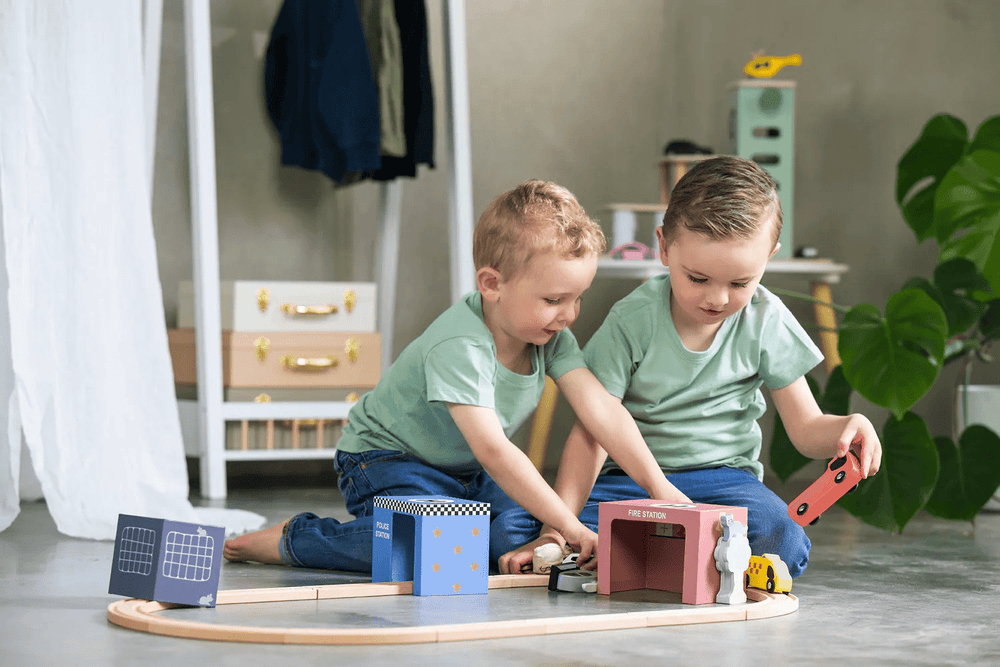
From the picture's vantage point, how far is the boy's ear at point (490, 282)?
1.39m

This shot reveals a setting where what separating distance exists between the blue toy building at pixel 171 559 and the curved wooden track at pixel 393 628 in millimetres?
23

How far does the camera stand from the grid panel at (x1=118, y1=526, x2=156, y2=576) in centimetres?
111

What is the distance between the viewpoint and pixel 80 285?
5.89ft

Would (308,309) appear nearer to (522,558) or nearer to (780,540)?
(522,558)

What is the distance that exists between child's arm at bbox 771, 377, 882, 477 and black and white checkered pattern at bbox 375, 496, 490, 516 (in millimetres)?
430

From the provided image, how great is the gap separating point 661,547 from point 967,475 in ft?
3.18

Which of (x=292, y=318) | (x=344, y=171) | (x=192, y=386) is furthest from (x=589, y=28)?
(x=192, y=386)

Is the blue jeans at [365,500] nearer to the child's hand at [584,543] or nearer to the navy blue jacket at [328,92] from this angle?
the child's hand at [584,543]

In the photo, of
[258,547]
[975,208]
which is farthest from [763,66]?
[258,547]

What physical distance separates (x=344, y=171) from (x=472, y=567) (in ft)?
5.37

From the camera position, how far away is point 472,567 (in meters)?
1.24

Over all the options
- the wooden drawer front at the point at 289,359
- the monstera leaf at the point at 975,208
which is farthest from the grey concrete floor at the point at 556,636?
the wooden drawer front at the point at 289,359

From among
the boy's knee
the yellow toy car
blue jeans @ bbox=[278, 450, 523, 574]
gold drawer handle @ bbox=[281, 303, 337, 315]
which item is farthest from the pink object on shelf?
the yellow toy car

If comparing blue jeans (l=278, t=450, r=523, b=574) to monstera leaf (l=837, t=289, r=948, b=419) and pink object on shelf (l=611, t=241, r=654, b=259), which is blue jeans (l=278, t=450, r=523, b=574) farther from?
pink object on shelf (l=611, t=241, r=654, b=259)
